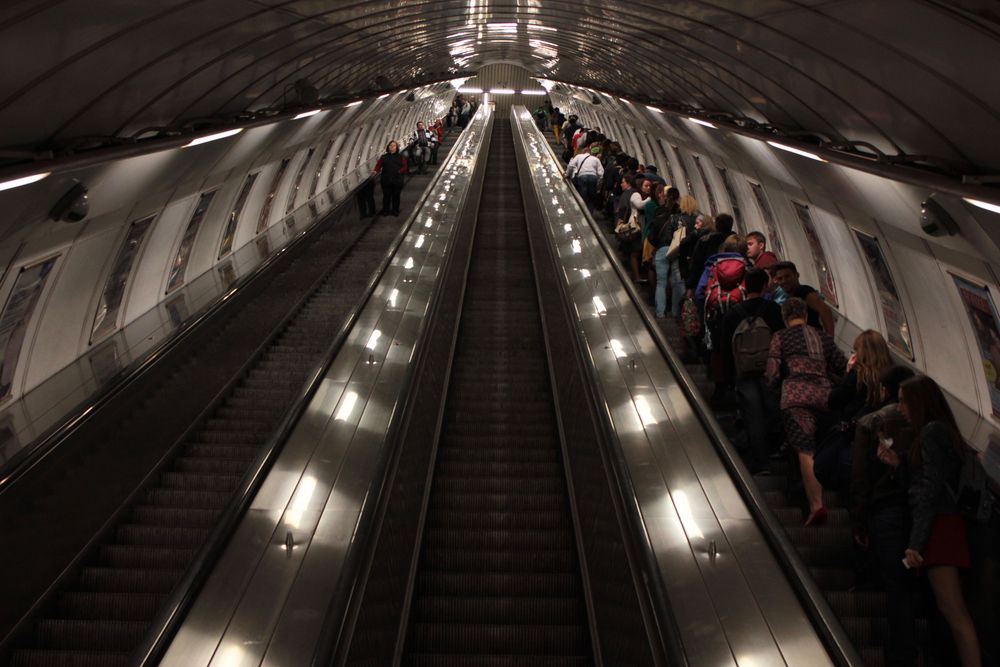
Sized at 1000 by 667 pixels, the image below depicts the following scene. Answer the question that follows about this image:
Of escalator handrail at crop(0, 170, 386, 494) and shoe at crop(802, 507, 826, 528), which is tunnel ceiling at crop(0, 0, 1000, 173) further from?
shoe at crop(802, 507, 826, 528)

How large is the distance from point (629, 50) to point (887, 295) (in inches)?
229

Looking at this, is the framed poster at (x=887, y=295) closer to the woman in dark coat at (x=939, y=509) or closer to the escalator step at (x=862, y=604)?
the escalator step at (x=862, y=604)

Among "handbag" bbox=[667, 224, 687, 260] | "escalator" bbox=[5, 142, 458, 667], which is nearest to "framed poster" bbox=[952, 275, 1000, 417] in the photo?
"handbag" bbox=[667, 224, 687, 260]

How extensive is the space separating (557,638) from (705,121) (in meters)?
7.48

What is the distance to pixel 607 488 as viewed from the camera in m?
5.52

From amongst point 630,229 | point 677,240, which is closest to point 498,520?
point 677,240

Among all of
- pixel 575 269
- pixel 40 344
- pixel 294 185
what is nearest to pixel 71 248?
pixel 40 344

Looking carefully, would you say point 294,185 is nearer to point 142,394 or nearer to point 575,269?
point 575,269

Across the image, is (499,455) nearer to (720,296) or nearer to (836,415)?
(720,296)

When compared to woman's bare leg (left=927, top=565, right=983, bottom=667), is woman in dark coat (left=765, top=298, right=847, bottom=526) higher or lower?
higher

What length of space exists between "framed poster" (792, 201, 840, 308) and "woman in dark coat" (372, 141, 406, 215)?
7.47 meters

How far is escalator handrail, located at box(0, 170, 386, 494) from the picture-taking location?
5828 millimetres

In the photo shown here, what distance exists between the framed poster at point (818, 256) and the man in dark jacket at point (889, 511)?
7.48 meters

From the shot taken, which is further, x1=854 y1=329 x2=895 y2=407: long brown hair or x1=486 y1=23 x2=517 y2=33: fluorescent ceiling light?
x1=486 y1=23 x2=517 y2=33: fluorescent ceiling light
